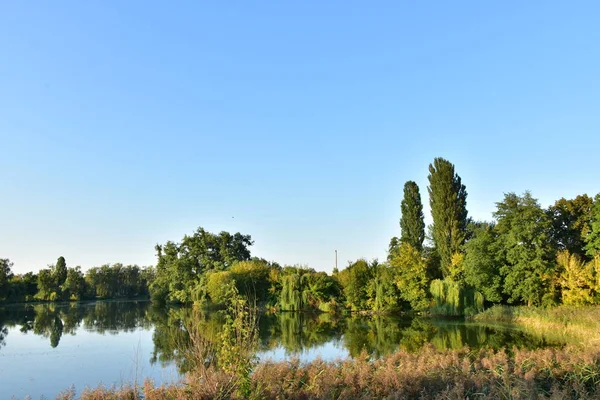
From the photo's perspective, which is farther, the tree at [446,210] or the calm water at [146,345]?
the tree at [446,210]

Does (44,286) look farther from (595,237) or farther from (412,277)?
(595,237)

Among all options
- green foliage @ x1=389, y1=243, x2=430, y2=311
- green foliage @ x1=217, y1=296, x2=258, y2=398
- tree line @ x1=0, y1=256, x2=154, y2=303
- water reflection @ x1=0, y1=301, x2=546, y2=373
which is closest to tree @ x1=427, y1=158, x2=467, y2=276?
green foliage @ x1=389, y1=243, x2=430, y2=311

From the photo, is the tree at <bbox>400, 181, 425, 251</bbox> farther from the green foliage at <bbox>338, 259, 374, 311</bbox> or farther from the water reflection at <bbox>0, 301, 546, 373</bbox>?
the water reflection at <bbox>0, 301, 546, 373</bbox>

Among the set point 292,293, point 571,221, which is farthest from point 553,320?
point 292,293

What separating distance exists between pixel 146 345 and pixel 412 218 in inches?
1122

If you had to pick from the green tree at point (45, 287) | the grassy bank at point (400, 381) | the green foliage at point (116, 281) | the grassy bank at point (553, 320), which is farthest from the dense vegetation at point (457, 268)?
the green foliage at point (116, 281)

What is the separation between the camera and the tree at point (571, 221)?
32.4 meters

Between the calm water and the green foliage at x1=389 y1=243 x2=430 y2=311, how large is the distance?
386cm

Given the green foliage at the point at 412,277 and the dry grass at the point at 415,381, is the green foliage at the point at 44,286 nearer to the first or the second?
the green foliage at the point at 412,277

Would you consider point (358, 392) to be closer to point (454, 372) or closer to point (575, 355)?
point (454, 372)

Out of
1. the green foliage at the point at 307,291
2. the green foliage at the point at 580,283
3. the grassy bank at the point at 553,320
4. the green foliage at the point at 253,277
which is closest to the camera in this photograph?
the grassy bank at the point at 553,320

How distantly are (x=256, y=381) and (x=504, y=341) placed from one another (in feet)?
48.0

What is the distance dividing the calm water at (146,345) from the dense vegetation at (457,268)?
3508mm

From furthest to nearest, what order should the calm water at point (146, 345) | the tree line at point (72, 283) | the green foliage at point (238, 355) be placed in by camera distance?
the tree line at point (72, 283) → the calm water at point (146, 345) → the green foliage at point (238, 355)
